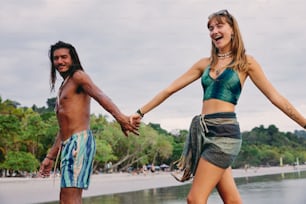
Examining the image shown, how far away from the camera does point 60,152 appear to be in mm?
4074

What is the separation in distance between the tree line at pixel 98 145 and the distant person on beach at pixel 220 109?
66.2 ft

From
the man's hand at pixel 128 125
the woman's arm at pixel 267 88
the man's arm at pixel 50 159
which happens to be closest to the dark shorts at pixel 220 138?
the woman's arm at pixel 267 88

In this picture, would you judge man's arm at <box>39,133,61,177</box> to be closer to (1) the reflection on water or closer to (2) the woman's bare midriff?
(2) the woman's bare midriff

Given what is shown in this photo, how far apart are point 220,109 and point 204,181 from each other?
48 centimetres

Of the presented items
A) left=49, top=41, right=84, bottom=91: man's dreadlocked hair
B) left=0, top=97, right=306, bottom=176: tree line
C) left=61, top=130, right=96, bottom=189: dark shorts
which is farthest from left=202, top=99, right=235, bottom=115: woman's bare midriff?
left=0, top=97, right=306, bottom=176: tree line

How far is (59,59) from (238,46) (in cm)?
131

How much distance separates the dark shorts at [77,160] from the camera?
3.79 metres

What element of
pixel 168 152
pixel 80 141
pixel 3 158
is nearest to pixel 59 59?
pixel 80 141

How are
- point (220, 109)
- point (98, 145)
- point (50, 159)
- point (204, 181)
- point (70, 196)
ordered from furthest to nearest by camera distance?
point (98, 145) < point (50, 159) < point (70, 196) < point (220, 109) < point (204, 181)

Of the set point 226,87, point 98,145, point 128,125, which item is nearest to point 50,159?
point 128,125

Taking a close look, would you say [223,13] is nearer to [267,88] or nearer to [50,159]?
[267,88]

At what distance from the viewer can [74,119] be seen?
3939mm

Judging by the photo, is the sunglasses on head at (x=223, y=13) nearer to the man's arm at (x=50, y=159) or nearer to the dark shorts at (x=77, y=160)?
the dark shorts at (x=77, y=160)

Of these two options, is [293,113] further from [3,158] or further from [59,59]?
[3,158]
